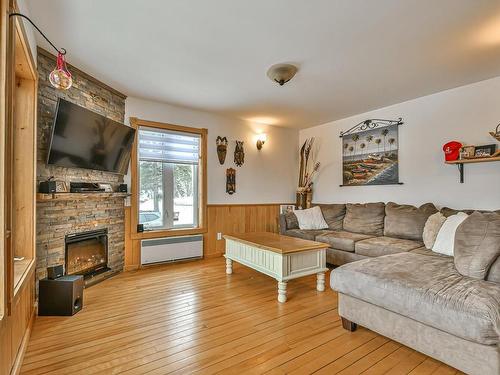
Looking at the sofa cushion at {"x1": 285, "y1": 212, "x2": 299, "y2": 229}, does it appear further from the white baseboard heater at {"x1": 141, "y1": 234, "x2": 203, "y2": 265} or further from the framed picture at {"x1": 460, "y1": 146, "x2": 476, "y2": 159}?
the framed picture at {"x1": 460, "y1": 146, "x2": 476, "y2": 159}

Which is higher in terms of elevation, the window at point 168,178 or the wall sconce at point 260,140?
the wall sconce at point 260,140

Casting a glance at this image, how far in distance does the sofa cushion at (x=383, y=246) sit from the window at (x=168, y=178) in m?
2.50

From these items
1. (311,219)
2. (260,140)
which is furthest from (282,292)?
(260,140)

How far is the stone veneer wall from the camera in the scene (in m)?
2.62

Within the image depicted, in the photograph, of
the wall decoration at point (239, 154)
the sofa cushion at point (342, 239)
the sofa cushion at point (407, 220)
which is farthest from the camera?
the wall decoration at point (239, 154)

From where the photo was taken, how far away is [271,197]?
532cm

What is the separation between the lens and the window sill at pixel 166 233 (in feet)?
12.7

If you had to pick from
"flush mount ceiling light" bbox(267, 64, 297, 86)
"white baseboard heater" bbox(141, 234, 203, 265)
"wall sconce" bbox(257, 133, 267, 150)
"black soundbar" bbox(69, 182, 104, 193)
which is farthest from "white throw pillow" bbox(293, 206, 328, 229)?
"black soundbar" bbox(69, 182, 104, 193)

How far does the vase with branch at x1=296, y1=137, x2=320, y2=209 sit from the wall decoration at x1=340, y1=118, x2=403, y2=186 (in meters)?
0.71

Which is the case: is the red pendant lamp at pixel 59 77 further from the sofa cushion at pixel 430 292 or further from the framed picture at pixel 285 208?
the framed picture at pixel 285 208

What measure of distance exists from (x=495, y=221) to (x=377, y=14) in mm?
1709

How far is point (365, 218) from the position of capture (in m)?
4.06

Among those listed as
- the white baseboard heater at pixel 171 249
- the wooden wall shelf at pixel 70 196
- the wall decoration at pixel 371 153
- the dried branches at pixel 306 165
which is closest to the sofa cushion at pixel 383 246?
the wall decoration at pixel 371 153

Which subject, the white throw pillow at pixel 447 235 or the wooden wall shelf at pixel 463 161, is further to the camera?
the wooden wall shelf at pixel 463 161
